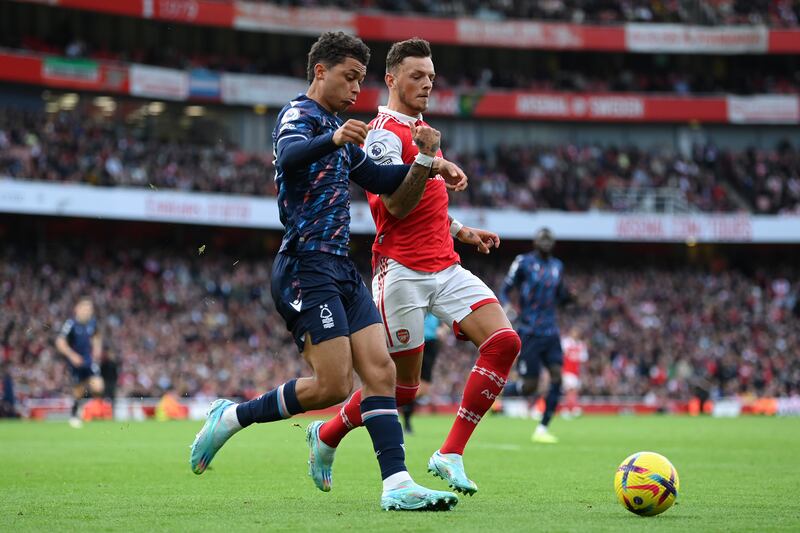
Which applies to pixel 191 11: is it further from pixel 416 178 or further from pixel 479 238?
pixel 416 178

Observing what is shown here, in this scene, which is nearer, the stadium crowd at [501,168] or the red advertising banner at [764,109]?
the stadium crowd at [501,168]

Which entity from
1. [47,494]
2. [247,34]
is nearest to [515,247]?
[247,34]

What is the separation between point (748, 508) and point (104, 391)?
62.9 ft

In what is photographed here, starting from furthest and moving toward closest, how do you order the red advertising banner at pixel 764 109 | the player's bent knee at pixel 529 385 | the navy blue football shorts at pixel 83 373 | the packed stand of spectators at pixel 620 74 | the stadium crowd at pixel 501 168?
the red advertising banner at pixel 764 109, the packed stand of spectators at pixel 620 74, the stadium crowd at pixel 501 168, the navy blue football shorts at pixel 83 373, the player's bent knee at pixel 529 385

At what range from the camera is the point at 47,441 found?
15.2 metres

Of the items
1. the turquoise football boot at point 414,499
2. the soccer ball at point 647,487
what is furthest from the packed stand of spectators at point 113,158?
the soccer ball at point 647,487

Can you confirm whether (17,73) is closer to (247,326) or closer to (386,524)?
(247,326)

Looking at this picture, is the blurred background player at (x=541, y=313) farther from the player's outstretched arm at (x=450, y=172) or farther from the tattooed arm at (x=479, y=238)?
the player's outstretched arm at (x=450, y=172)

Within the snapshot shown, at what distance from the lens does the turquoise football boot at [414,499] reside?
6.34 metres

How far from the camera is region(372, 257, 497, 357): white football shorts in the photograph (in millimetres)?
7645

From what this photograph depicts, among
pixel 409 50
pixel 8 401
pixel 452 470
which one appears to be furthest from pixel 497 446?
pixel 8 401

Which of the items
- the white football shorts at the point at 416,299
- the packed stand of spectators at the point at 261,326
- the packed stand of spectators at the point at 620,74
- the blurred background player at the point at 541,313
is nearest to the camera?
the white football shorts at the point at 416,299

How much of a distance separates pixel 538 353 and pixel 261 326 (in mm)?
19220

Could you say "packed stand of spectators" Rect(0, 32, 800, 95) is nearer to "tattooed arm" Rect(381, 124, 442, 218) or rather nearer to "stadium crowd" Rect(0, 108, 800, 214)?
"stadium crowd" Rect(0, 108, 800, 214)
